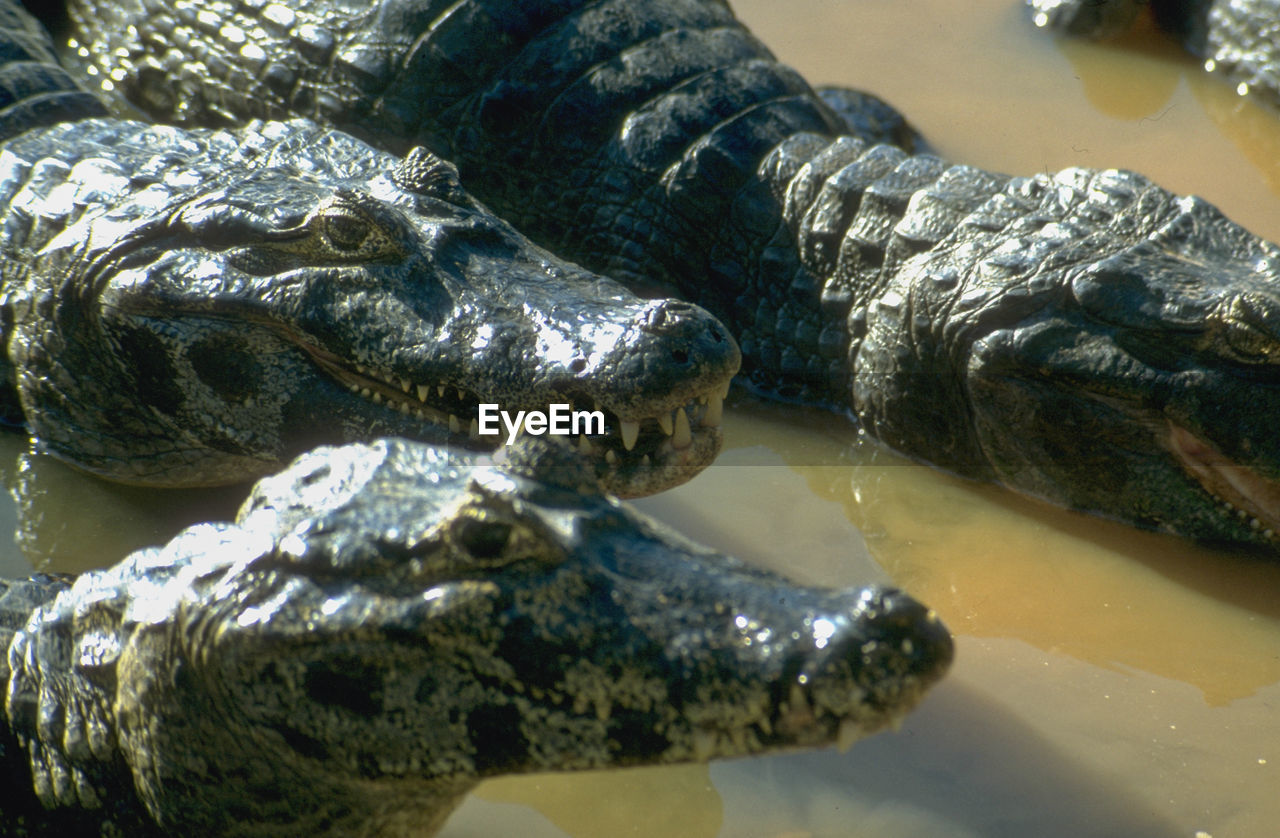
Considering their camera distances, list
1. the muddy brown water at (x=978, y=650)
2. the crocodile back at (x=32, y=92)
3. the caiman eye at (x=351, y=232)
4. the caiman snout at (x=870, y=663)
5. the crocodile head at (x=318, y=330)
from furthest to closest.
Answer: the crocodile back at (x=32, y=92) < the caiman eye at (x=351, y=232) < the crocodile head at (x=318, y=330) < the muddy brown water at (x=978, y=650) < the caiman snout at (x=870, y=663)

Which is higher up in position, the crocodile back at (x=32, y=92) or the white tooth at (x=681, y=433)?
the white tooth at (x=681, y=433)

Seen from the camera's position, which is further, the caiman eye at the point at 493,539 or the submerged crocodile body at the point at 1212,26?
the submerged crocodile body at the point at 1212,26

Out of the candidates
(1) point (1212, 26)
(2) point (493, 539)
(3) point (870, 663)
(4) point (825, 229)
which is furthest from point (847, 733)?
(1) point (1212, 26)

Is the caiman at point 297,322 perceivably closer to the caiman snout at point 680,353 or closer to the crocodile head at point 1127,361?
the caiman snout at point 680,353

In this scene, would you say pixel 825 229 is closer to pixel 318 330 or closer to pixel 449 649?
pixel 318 330

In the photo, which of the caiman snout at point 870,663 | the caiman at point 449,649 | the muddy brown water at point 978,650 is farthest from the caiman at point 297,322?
the caiman snout at point 870,663

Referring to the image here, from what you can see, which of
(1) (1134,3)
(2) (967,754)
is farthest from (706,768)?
(1) (1134,3)

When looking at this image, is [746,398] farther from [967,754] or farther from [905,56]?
[905,56]

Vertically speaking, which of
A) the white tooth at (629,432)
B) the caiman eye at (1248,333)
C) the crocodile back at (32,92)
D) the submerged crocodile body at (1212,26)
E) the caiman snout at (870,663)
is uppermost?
the submerged crocodile body at (1212,26)

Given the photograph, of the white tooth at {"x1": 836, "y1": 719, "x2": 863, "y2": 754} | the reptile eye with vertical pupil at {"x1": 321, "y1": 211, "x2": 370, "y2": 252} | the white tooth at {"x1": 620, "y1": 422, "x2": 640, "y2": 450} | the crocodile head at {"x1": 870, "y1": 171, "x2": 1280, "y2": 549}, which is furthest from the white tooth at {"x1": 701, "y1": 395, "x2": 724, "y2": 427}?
the white tooth at {"x1": 836, "y1": 719, "x2": 863, "y2": 754}
